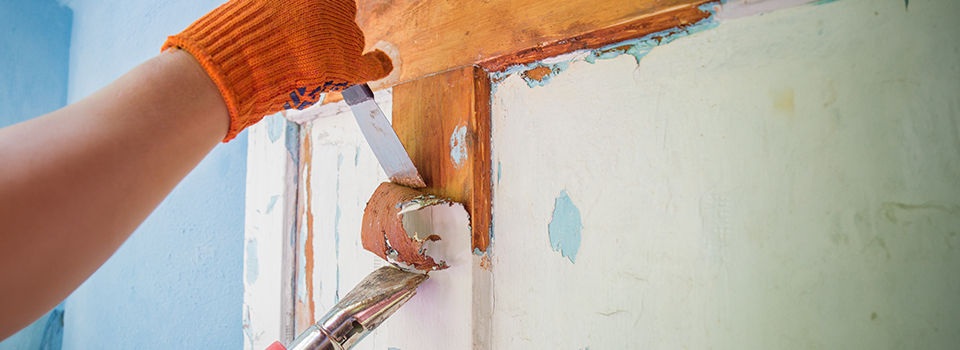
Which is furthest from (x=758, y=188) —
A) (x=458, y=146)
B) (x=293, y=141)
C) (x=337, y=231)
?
(x=293, y=141)

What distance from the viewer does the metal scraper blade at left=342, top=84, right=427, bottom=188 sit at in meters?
0.44

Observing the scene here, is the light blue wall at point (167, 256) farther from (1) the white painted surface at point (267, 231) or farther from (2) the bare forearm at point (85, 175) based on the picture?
(2) the bare forearm at point (85, 175)

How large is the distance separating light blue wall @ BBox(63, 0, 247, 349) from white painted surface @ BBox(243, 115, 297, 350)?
9cm

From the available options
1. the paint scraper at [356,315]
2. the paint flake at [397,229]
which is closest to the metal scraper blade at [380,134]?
the paint flake at [397,229]

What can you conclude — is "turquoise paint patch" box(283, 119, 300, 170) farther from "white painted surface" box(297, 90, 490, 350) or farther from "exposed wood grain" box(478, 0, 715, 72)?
"exposed wood grain" box(478, 0, 715, 72)

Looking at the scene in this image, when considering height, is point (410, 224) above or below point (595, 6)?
below

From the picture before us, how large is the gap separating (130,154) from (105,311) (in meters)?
1.18

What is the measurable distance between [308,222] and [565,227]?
44cm

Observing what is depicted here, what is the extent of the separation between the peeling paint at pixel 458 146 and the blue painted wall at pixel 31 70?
1559 mm

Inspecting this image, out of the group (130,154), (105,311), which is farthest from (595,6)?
(105,311)

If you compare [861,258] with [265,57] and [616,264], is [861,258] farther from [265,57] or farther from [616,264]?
[265,57]

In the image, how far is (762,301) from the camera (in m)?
0.32

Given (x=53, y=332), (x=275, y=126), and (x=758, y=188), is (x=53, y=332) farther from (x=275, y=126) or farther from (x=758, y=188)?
(x=758, y=188)

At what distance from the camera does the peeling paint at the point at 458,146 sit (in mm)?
430
